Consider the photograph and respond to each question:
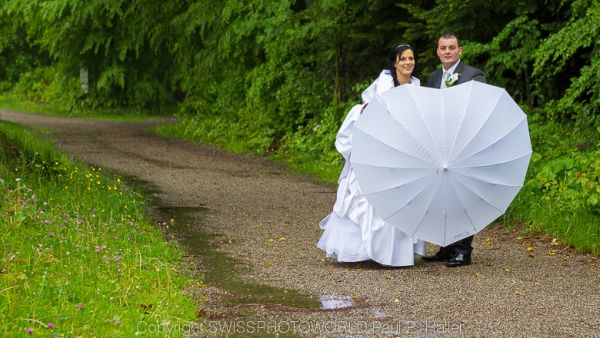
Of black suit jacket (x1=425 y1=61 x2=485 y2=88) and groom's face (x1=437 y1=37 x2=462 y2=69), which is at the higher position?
groom's face (x1=437 y1=37 x2=462 y2=69)

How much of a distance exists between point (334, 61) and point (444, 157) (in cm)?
1222

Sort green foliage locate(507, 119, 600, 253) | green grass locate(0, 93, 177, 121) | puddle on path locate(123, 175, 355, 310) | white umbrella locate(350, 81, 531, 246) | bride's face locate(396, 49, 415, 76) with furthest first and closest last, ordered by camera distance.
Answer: green grass locate(0, 93, 177, 121)
green foliage locate(507, 119, 600, 253)
bride's face locate(396, 49, 415, 76)
white umbrella locate(350, 81, 531, 246)
puddle on path locate(123, 175, 355, 310)

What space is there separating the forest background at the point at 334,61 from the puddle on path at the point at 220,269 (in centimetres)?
318

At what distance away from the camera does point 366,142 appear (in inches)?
312

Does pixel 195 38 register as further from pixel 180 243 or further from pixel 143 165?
pixel 180 243

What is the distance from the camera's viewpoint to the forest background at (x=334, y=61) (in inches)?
434

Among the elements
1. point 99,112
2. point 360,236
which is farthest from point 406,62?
point 99,112

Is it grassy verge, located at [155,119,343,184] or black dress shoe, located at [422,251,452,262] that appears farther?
grassy verge, located at [155,119,343,184]

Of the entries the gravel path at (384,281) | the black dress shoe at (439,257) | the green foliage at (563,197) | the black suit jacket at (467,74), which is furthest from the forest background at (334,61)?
the black suit jacket at (467,74)

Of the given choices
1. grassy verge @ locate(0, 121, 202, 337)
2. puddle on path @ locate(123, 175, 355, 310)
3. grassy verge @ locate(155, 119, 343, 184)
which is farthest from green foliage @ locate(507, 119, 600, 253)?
grassy verge @ locate(155, 119, 343, 184)

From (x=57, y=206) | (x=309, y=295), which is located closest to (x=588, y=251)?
(x=309, y=295)

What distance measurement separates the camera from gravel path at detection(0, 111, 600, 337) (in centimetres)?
625

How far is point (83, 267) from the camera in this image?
707 cm

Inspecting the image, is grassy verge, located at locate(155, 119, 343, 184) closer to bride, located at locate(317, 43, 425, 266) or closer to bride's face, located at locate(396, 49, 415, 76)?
bride, located at locate(317, 43, 425, 266)
